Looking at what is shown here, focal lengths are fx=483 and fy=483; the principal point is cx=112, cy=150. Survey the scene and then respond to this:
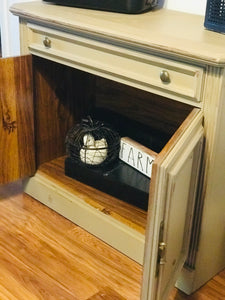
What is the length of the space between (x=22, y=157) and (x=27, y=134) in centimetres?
8

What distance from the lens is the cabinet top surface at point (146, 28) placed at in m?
1.15

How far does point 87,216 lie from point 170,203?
A: 0.61 metres

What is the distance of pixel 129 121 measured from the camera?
177 centimetres

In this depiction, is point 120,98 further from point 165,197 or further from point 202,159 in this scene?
point 165,197

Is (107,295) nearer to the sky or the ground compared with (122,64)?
nearer to the ground

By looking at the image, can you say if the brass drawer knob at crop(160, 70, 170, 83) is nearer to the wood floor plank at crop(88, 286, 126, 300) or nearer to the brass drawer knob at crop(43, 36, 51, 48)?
the brass drawer knob at crop(43, 36, 51, 48)

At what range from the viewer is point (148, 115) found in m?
1.76

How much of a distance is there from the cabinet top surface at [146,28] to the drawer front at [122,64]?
31 mm

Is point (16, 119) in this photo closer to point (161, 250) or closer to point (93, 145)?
point (93, 145)

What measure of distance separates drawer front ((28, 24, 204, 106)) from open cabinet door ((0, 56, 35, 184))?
0.10 m

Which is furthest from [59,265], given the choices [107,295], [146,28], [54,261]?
[146,28]

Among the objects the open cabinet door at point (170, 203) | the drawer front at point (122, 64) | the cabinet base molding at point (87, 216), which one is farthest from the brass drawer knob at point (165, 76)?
the cabinet base molding at point (87, 216)

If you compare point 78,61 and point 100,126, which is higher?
point 78,61

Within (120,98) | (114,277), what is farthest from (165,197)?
(120,98)
